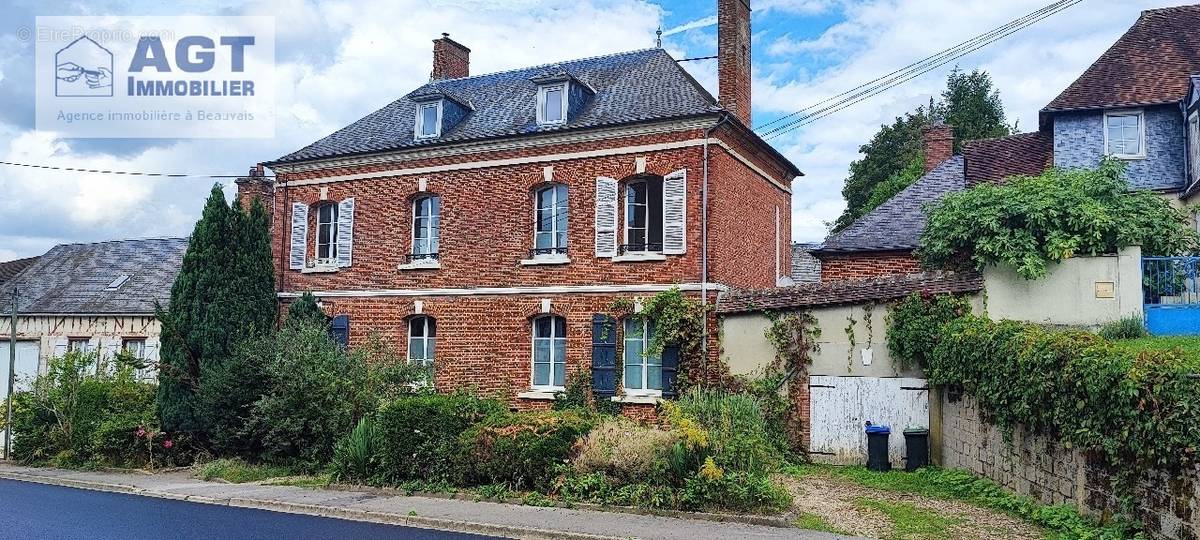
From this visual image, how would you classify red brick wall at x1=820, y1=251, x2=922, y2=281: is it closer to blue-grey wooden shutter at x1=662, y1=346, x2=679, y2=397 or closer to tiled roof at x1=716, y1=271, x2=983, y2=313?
tiled roof at x1=716, y1=271, x2=983, y2=313

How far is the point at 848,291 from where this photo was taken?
53.6 ft

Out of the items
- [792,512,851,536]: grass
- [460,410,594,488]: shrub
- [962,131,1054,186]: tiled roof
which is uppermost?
[962,131,1054,186]: tiled roof

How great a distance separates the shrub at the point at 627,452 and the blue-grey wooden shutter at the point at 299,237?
12428 mm

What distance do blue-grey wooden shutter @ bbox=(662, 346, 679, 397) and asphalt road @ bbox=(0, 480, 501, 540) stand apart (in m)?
7.28

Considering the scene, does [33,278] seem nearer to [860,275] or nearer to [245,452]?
[245,452]

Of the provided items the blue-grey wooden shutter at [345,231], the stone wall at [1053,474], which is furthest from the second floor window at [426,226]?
the stone wall at [1053,474]

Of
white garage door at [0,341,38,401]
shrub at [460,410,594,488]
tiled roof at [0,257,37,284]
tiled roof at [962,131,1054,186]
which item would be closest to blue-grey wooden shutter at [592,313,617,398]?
shrub at [460,410,594,488]

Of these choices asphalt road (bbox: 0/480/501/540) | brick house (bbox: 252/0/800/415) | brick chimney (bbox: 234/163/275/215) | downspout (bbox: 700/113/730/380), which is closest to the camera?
asphalt road (bbox: 0/480/501/540)

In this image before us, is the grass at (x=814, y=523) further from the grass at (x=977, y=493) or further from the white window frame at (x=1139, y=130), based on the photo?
the white window frame at (x=1139, y=130)

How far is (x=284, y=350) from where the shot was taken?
17.2m

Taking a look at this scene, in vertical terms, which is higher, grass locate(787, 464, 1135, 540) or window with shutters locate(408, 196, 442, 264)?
window with shutters locate(408, 196, 442, 264)

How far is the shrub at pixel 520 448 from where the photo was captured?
43.1ft

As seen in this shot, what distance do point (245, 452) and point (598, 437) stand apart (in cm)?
883

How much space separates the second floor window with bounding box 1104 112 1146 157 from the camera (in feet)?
70.0
